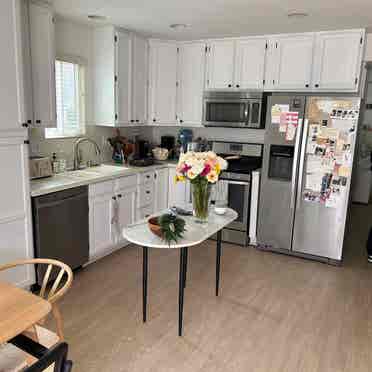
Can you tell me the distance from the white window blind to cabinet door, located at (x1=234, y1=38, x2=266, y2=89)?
190 cm

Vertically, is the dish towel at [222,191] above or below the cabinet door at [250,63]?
below

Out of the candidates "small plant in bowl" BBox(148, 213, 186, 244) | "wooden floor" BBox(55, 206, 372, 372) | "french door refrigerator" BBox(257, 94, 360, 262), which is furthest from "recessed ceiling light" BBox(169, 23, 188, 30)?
"wooden floor" BBox(55, 206, 372, 372)

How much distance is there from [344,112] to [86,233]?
2.87 m

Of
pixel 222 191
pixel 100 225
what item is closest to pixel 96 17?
pixel 100 225

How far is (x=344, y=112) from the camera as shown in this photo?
3668 millimetres

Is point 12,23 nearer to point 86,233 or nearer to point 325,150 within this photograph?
point 86,233

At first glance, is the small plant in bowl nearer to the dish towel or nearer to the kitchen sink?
the kitchen sink

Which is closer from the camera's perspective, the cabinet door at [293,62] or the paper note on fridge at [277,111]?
the paper note on fridge at [277,111]

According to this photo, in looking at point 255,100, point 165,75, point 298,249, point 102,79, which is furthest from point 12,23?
point 298,249

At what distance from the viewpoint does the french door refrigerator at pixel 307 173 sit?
3.73m

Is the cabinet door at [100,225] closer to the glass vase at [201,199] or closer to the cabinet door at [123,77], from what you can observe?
the cabinet door at [123,77]

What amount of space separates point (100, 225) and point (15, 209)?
43.2 inches

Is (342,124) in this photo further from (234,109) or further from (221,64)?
(221,64)

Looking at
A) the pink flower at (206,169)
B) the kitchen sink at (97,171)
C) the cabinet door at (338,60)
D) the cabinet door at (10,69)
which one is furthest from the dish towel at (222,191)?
the cabinet door at (10,69)
